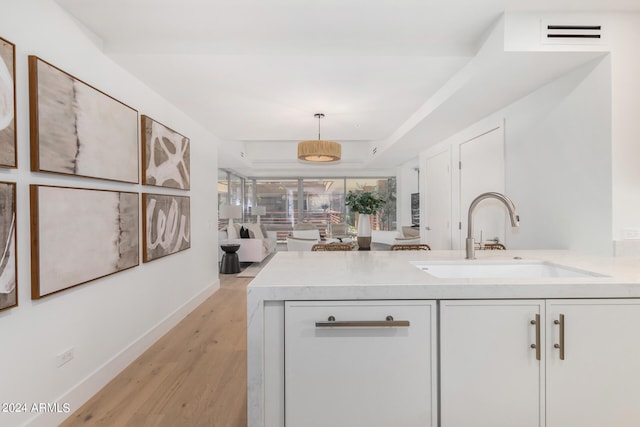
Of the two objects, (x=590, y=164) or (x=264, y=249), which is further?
(x=264, y=249)

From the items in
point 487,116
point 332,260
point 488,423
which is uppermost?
point 487,116

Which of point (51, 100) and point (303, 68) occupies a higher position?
point (303, 68)

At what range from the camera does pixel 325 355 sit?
1.19 metres

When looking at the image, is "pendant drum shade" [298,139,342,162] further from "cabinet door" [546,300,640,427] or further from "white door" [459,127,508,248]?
"cabinet door" [546,300,640,427]

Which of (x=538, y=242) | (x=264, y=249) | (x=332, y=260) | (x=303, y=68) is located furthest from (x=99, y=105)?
(x=264, y=249)

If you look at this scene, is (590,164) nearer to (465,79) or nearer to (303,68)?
(465,79)

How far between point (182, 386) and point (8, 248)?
133 centimetres

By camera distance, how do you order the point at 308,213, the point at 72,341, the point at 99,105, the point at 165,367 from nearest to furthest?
the point at 72,341
the point at 99,105
the point at 165,367
the point at 308,213

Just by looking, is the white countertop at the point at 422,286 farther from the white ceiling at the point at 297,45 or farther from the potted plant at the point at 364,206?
the potted plant at the point at 364,206

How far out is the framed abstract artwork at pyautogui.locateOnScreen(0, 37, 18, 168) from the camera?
55.9 inches

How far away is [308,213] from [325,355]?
329 inches

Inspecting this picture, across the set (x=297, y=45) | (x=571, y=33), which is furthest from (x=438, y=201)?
(x=297, y=45)

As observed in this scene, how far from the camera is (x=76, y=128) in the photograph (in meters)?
1.87

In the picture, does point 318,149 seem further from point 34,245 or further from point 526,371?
point 526,371
